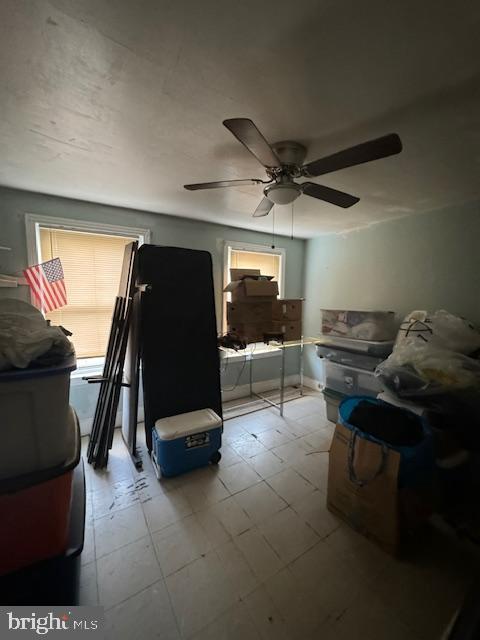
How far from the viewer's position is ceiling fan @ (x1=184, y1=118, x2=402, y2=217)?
1.04m

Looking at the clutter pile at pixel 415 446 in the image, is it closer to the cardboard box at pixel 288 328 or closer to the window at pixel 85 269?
the cardboard box at pixel 288 328

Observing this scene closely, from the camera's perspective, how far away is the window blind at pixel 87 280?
246 centimetres

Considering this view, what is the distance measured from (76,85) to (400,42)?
1.28 m

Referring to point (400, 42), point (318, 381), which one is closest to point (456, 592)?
point (400, 42)

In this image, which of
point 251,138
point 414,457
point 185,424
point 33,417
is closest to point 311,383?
point 185,424

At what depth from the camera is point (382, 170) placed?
1.78m

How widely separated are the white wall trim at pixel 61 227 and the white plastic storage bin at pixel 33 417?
1.99 metres

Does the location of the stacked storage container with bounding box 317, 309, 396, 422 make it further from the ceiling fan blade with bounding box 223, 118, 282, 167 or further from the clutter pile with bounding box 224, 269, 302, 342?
the ceiling fan blade with bounding box 223, 118, 282, 167

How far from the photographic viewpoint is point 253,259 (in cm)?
371

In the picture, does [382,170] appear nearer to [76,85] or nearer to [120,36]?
[120,36]

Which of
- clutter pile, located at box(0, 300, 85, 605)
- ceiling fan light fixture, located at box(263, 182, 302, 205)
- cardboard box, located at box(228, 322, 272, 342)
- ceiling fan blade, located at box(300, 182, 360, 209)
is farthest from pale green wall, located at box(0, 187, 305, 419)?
clutter pile, located at box(0, 300, 85, 605)

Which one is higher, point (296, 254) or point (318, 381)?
point (296, 254)

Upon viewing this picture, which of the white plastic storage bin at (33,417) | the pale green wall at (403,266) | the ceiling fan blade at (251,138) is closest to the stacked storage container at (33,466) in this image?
the white plastic storage bin at (33,417)

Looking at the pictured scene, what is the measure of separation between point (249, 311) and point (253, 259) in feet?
4.04
